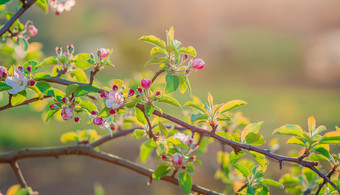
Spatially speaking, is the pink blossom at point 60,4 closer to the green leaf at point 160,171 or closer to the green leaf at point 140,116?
the green leaf at point 140,116

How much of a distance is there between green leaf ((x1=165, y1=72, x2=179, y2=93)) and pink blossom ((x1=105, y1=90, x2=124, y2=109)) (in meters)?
0.11

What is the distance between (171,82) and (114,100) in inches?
5.3

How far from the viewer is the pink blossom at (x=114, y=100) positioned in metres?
0.78

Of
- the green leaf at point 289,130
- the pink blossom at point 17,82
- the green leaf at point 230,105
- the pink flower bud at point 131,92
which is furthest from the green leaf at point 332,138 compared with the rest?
the pink blossom at point 17,82

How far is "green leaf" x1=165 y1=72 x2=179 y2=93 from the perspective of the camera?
2.60 ft

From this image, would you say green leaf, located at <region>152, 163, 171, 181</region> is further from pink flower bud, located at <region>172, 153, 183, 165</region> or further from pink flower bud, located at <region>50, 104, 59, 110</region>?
pink flower bud, located at <region>50, 104, 59, 110</region>

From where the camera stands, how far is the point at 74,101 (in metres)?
0.85

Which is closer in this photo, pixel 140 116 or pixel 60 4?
pixel 140 116

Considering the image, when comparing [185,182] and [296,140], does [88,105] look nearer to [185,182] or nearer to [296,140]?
[185,182]

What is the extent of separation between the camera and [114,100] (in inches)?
30.8

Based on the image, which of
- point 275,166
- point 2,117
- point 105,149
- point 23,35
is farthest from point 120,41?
point 23,35

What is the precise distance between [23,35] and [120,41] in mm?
7239

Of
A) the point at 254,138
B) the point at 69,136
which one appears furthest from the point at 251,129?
the point at 69,136

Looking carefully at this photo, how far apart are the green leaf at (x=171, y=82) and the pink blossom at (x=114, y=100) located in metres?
0.11
